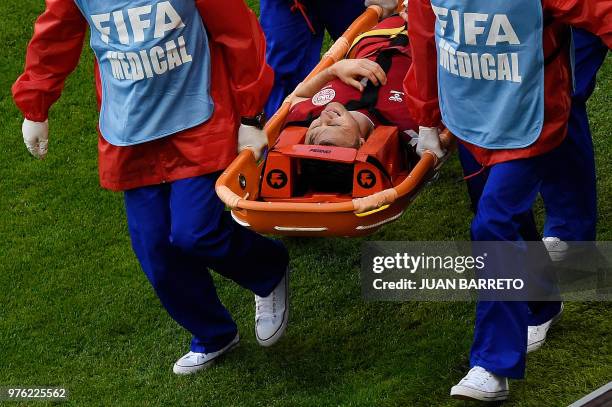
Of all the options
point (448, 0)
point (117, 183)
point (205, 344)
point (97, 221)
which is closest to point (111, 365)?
point (205, 344)

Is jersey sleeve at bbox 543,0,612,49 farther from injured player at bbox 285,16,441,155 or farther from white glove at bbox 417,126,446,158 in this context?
injured player at bbox 285,16,441,155

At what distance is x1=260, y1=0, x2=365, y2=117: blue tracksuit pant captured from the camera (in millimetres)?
5969

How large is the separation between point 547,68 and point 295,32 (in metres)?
1.85

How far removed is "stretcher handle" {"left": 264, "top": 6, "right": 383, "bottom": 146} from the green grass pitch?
0.79m

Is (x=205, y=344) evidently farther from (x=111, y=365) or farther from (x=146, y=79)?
(x=146, y=79)

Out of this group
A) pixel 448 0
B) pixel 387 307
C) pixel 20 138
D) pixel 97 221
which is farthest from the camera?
pixel 20 138

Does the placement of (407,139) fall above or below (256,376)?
above

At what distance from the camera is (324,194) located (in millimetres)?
4875

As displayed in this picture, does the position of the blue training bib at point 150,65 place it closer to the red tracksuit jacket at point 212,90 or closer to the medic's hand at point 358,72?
the red tracksuit jacket at point 212,90

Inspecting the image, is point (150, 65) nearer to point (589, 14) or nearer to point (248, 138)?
point (248, 138)

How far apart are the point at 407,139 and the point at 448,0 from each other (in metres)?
0.87

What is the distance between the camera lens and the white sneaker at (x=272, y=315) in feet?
17.1

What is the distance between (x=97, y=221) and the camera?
639cm

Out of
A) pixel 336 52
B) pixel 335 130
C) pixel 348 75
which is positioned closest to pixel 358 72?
pixel 348 75
